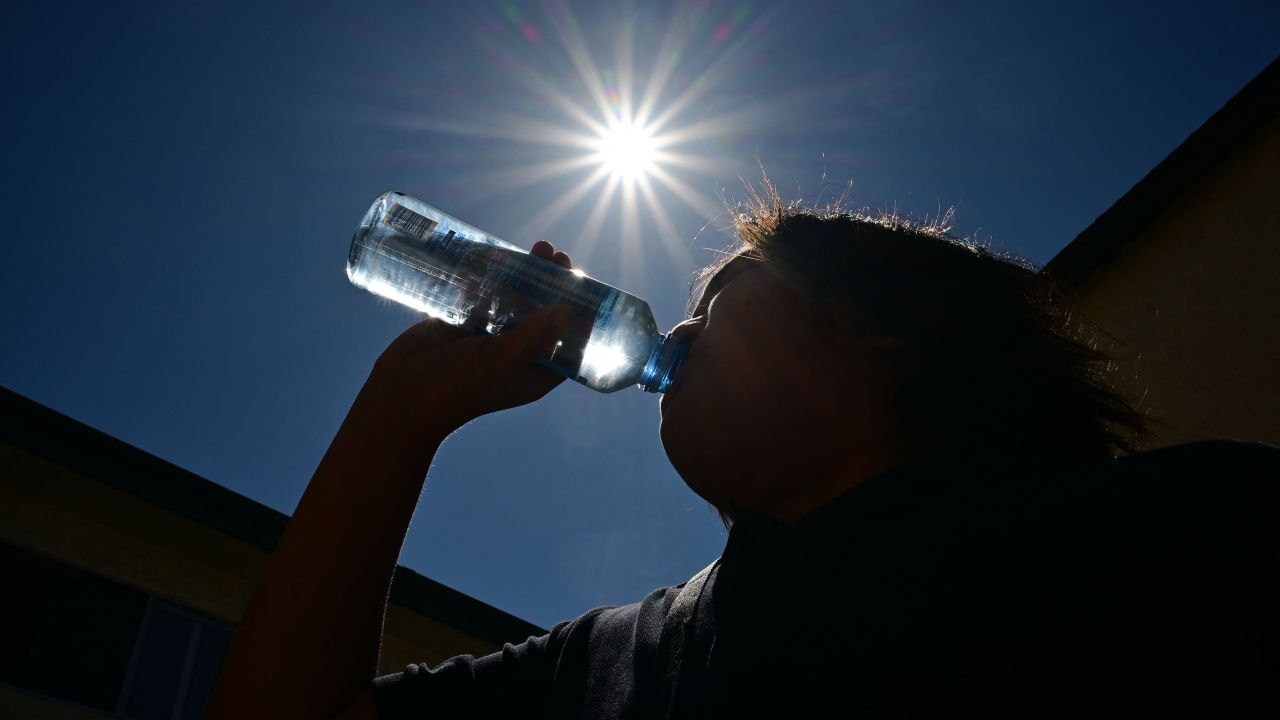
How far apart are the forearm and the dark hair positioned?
0.97 metres

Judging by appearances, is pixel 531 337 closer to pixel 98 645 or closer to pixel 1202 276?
pixel 1202 276

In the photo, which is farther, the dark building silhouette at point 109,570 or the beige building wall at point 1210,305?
the dark building silhouette at point 109,570

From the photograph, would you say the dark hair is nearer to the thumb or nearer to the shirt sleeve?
the thumb

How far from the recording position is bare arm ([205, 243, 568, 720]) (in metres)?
1.37

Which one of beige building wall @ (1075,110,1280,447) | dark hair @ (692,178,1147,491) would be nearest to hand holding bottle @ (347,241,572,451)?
dark hair @ (692,178,1147,491)

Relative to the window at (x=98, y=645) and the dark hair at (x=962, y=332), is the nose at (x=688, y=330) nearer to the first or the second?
the dark hair at (x=962, y=332)

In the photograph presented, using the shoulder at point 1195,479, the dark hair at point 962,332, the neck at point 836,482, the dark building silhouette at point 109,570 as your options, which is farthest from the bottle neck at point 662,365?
the dark building silhouette at point 109,570

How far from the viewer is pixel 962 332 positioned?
67.0 inches

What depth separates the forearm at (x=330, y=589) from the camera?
1.36 m

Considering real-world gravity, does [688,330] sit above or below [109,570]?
below

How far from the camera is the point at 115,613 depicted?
6.47 meters

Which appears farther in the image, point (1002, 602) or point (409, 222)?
point (409, 222)

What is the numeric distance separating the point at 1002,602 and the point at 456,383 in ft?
3.70

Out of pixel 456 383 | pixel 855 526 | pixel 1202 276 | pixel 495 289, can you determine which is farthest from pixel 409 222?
pixel 1202 276
